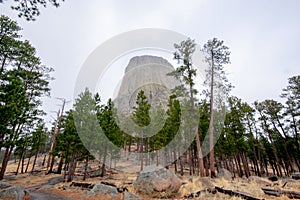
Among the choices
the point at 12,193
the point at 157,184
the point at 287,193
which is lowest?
the point at 12,193

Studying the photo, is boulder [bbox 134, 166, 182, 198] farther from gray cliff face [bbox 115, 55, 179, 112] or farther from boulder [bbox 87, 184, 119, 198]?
gray cliff face [bbox 115, 55, 179, 112]

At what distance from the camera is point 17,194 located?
7195 mm

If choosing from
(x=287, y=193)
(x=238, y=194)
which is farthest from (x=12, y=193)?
(x=287, y=193)

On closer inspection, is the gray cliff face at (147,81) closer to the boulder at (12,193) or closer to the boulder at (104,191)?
the boulder at (104,191)

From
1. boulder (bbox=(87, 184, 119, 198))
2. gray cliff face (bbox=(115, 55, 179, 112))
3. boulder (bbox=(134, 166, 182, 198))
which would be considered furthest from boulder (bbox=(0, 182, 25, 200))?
gray cliff face (bbox=(115, 55, 179, 112))

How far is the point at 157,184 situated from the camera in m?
7.38

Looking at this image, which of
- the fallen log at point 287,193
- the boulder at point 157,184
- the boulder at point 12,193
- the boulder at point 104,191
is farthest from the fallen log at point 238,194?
the boulder at point 12,193

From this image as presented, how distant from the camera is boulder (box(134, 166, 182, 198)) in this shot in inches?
286

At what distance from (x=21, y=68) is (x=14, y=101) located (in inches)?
265

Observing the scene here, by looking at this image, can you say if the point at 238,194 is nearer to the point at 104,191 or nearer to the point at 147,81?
the point at 104,191

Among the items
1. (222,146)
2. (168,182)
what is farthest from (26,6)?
(222,146)

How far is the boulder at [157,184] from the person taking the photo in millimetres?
7258

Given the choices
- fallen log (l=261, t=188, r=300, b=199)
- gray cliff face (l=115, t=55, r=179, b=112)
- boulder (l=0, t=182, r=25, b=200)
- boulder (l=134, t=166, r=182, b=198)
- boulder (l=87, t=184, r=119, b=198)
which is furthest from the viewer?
gray cliff face (l=115, t=55, r=179, b=112)

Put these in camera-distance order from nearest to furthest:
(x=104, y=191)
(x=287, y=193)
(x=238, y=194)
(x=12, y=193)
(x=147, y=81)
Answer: (x=238, y=194) → (x=287, y=193) → (x=12, y=193) → (x=104, y=191) → (x=147, y=81)
